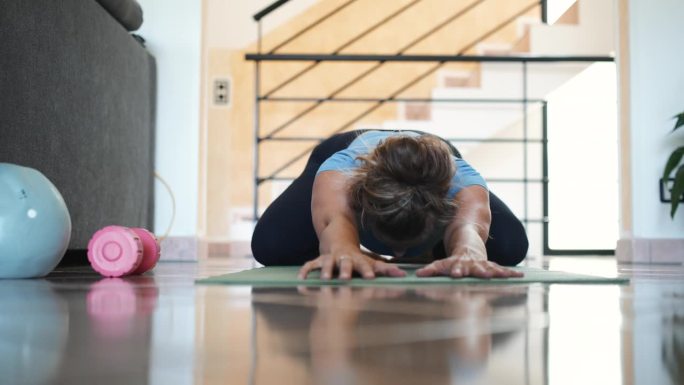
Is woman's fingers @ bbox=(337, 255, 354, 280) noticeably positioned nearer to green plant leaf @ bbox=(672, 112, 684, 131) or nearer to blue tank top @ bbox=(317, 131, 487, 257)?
blue tank top @ bbox=(317, 131, 487, 257)

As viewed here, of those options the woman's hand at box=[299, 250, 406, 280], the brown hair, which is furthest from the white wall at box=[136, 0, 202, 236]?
the woman's hand at box=[299, 250, 406, 280]

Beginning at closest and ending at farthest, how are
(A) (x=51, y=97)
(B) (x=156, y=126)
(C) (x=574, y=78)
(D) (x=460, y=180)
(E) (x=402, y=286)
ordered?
(E) (x=402, y=286), (D) (x=460, y=180), (A) (x=51, y=97), (B) (x=156, y=126), (C) (x=574, y=78)

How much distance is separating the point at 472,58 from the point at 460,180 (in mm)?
2650

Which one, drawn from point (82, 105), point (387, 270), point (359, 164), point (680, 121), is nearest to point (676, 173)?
point (680, 121)

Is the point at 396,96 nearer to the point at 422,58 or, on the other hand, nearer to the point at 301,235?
the point at 422,58

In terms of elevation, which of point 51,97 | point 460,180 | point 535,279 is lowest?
point 535,279

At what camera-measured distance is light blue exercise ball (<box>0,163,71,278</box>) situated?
1387mm

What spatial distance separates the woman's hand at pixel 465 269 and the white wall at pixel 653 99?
2.61 m

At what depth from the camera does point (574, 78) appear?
450cm

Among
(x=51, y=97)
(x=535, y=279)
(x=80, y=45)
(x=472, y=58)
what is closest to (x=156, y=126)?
(x=80, y=45)

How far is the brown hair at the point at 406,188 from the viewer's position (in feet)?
4.05

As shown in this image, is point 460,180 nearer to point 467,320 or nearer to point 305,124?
point 467,320

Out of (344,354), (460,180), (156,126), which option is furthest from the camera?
(156,126)

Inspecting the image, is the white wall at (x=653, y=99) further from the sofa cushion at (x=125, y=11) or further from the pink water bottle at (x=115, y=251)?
the pink water bottle at (x=115, y=251)
